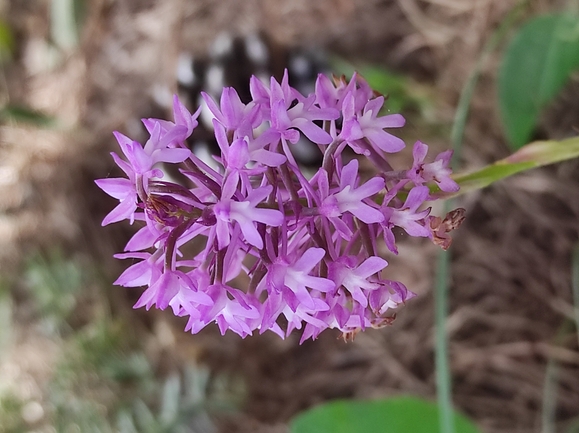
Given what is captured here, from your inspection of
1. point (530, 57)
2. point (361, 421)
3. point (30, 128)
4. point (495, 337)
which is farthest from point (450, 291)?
point (30, 128)

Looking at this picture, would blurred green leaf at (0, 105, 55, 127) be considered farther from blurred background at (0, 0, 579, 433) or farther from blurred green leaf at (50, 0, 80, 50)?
blurred green leaf at (50, 0, 80, 50)

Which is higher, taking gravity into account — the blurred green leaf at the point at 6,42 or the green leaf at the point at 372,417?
the blurred green leaf at the point at 6,42

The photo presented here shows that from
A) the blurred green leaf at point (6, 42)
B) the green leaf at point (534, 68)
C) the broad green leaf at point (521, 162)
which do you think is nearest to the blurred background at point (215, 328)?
the blurred green leaf at point (6, 42)

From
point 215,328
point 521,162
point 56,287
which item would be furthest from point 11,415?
point 521,162

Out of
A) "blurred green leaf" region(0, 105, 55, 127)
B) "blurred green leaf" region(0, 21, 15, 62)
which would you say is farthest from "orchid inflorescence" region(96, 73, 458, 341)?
"blurred green leaf" region(0, 21, 15, 62)

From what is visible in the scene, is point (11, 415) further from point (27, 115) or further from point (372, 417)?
point (372, 417)

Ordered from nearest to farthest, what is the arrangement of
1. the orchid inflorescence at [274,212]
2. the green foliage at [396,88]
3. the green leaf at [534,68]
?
the orchid inflorescence at [274,212] → the green leaf at [534,68] → the green foliage at [396,88]

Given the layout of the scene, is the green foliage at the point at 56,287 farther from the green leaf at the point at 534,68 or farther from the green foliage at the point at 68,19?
the green leaf at the point at 534,68
